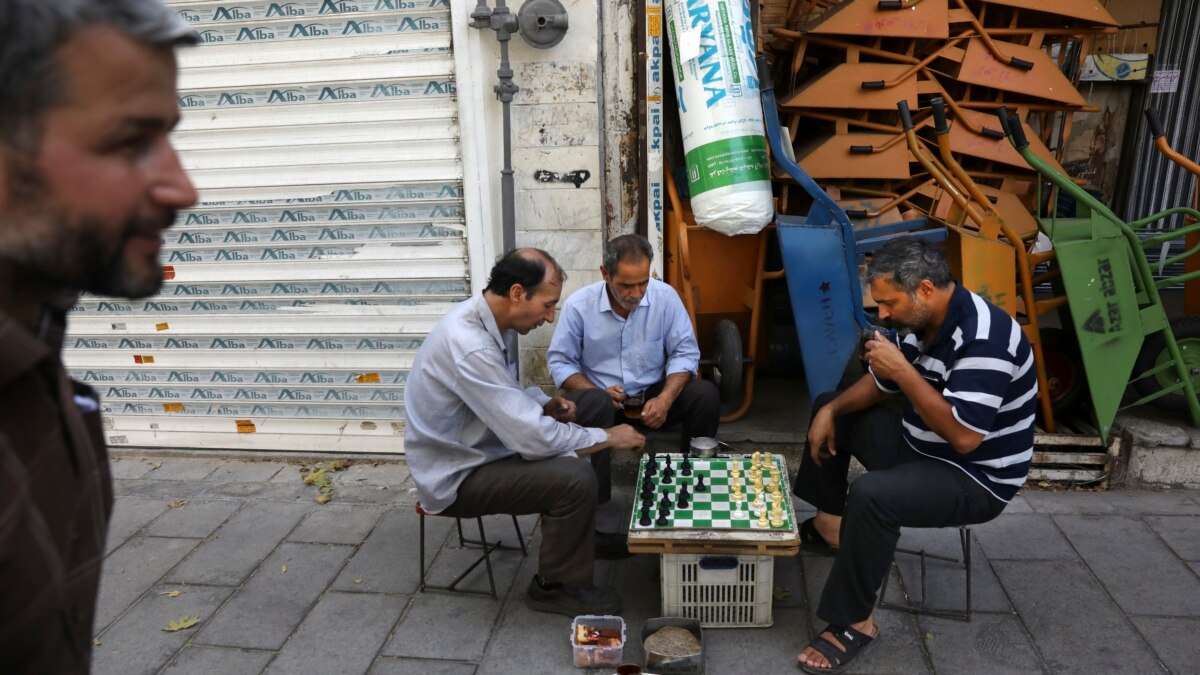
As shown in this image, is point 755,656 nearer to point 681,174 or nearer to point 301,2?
point 681,174

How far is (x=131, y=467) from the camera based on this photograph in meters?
4.95

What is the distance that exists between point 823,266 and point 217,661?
3115 millimetres

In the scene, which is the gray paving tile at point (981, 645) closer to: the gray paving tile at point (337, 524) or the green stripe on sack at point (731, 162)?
the green stripe on sack at point (731, 162)

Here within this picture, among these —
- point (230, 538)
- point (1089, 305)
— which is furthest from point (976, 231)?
point (230, 538)

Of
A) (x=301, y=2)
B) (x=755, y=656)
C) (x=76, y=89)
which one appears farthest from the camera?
(x=301, y=2)

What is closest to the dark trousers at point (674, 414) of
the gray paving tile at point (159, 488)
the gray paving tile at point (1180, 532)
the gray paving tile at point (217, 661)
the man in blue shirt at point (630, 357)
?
the man in blue shirt at point (630, 357)

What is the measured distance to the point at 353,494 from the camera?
4.47 meters

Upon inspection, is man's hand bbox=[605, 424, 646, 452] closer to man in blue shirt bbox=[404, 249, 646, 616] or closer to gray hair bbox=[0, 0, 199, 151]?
man in blue shirt bbox=[404, 249, 646, 616]

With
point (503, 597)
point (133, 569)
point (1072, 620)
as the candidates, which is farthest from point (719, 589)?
point (133, 569)

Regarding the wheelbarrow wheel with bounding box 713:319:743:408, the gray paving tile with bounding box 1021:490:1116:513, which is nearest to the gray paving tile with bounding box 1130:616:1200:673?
the gray paving tile with bounding box 1021:490:1116:513

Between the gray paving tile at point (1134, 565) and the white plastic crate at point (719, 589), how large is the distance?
147 centimetres

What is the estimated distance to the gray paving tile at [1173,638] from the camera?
2896 mm

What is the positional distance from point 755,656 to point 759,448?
60.0 inches

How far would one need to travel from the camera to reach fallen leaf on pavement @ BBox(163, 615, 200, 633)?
3.26 meters
